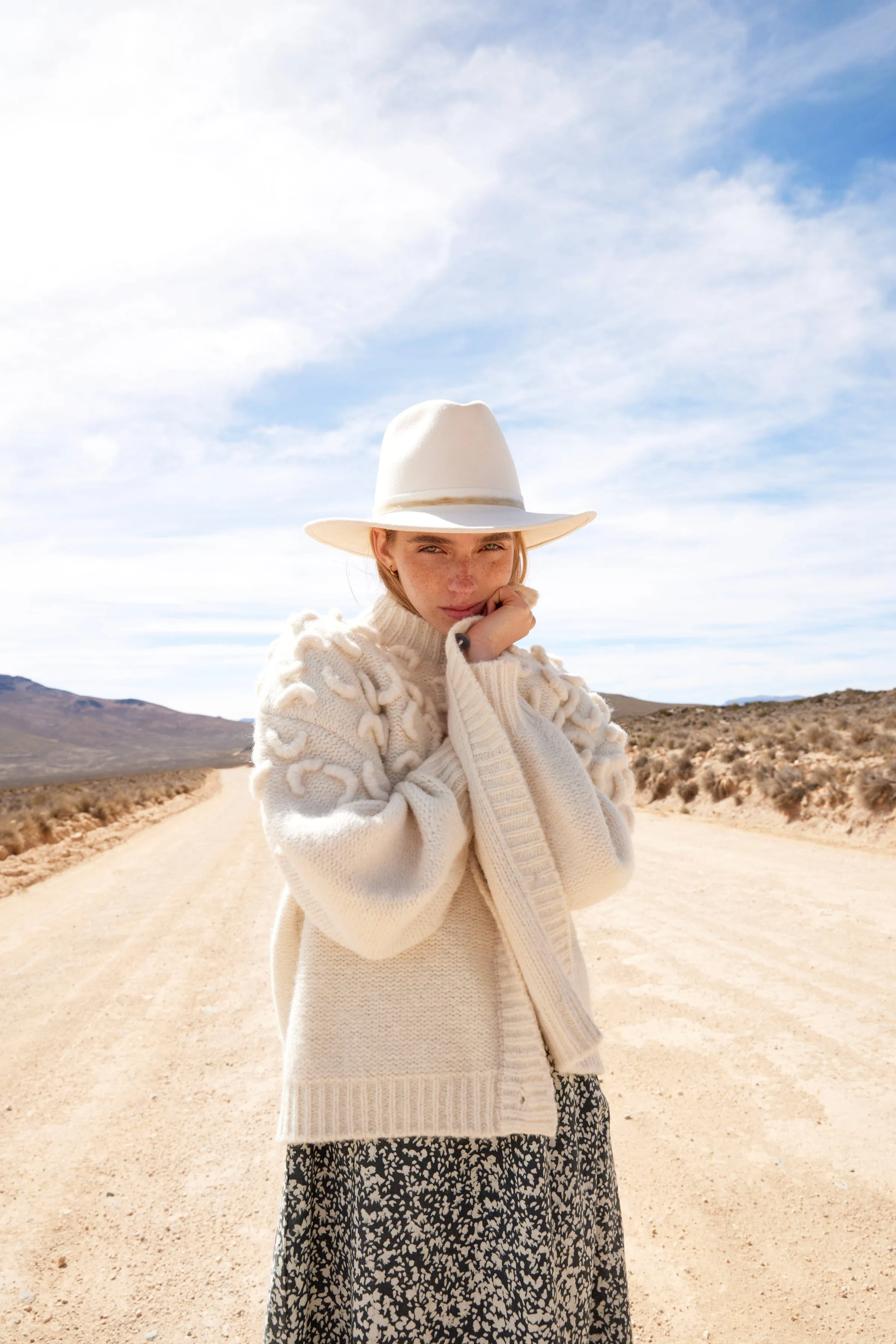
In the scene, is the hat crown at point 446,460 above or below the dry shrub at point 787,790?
above

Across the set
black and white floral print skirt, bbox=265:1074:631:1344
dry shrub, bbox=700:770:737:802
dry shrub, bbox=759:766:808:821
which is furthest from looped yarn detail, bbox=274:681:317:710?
dry shrub, bbox=700:770:737:802

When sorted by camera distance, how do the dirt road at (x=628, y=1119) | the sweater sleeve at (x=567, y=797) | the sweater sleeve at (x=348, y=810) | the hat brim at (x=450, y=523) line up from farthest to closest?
the dirt road at (x=628, y=1119) < the hat brim at (x=450, y=523) < the sweater sleeve at (x=567, y=797) < the sweater sleeve at (x=348, y=810)

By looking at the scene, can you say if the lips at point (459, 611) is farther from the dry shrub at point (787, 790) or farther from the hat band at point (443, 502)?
the dry shrub at point (787, 790)

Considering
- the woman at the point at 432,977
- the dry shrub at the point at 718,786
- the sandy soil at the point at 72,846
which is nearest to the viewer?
the woman at the point at 432,977

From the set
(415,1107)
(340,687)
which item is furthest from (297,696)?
(415,1107)

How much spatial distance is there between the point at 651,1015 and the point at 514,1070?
3.95 meters

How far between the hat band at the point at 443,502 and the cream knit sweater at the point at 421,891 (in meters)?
0.35

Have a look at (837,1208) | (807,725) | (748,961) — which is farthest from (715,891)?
(807,725)

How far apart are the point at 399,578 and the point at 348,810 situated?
0.66 m

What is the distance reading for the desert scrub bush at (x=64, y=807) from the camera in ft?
48.0

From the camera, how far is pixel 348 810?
162cm

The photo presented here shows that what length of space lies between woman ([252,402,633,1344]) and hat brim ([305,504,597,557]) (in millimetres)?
10

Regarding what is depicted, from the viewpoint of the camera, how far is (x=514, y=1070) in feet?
5.64

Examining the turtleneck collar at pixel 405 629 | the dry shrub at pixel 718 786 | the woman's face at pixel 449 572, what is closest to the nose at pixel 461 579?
the woman's face at pixel 449 572
